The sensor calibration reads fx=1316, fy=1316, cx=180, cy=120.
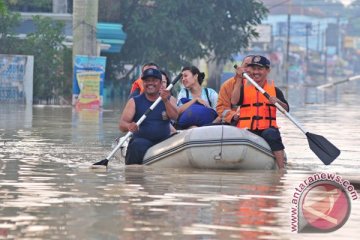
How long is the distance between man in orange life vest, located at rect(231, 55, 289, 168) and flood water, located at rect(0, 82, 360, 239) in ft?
1.29

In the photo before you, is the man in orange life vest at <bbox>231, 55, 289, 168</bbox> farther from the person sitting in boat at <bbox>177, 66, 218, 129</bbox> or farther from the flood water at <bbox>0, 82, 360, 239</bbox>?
the person sitting in boat at <bbox>177, 66, 218, 129</bbox>

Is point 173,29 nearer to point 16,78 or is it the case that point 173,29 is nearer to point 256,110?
point 16,78

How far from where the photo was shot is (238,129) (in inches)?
611

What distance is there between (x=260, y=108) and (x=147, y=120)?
4.55ft

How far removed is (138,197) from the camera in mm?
11906

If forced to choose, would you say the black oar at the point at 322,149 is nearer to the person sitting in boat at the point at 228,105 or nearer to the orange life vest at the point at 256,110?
the orange life vest at the point at 256,110

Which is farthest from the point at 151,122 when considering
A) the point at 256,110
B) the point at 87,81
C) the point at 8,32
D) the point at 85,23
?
the point at 8,32

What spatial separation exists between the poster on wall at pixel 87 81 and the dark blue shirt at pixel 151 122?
2209 cm

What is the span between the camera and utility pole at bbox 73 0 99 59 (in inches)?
1501

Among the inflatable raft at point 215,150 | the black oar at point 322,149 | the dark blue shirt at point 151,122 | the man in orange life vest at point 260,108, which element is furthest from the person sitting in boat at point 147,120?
the black oar at point 322,149

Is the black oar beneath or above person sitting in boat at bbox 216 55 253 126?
beneath

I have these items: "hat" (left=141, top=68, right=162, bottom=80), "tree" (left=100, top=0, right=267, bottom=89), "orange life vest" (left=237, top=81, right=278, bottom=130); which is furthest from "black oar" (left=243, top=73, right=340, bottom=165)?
"tree" (left=100, top=0, right=267, bottom=89)

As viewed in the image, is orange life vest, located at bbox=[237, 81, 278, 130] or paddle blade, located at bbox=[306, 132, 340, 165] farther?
paddle blade, located at bbox=[306, 132, 340, 165]

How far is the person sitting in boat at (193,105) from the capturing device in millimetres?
16828
